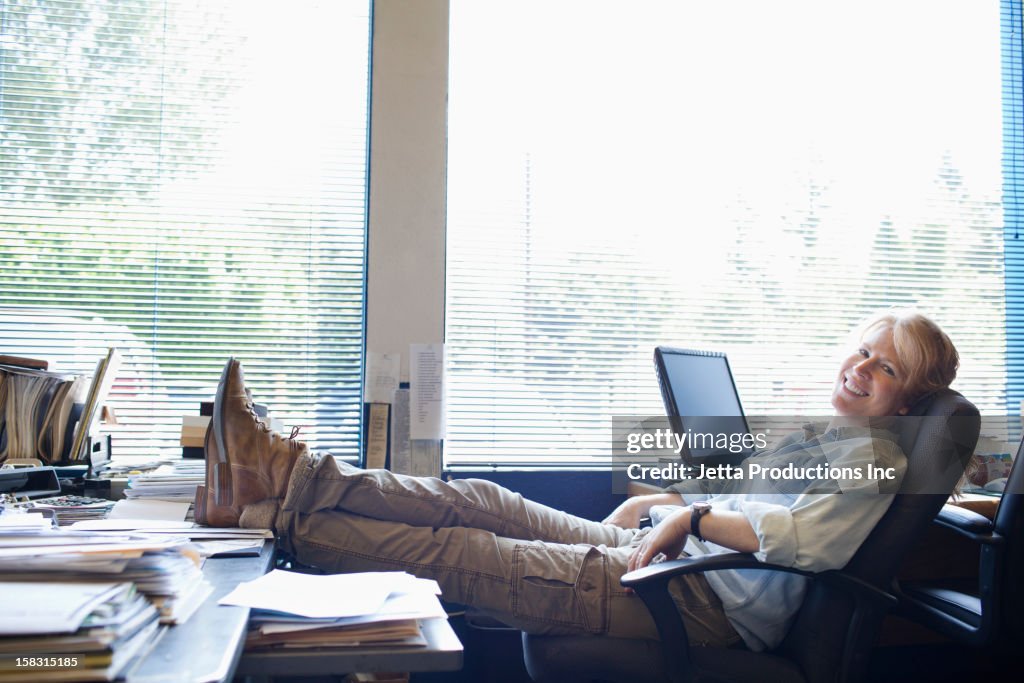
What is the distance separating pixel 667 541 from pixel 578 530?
0.43 meters

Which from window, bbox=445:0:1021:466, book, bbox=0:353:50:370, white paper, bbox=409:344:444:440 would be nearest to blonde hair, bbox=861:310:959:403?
window, bbox=445:0:1021:466

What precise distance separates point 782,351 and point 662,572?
178 centimetres

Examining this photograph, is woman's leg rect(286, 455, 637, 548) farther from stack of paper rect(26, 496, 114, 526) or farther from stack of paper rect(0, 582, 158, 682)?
stack of paper rect(0, 582, 158, 682)

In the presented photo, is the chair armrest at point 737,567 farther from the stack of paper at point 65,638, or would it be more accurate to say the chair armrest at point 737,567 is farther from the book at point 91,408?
the book at point 91,408

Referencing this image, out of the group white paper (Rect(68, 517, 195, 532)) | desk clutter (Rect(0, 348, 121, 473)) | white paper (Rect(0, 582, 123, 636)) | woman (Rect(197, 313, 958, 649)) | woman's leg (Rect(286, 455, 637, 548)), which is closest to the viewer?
white paper (Rect(0, 582, 123, 636))

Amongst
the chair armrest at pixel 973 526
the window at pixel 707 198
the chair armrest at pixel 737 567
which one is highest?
the window at pixel 707 198

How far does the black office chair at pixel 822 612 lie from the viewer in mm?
1452

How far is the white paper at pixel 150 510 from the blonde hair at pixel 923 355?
1783mm

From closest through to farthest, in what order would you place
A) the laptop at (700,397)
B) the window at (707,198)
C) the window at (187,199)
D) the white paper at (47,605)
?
the white paper at (47,605)
the laptop at (700,397)
the window at (187,199)
the window at (707,198)

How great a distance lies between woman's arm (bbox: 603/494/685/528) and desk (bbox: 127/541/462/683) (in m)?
1.28

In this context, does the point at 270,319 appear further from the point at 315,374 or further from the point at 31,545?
the point at 31,545

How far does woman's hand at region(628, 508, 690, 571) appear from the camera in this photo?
5.47 ft

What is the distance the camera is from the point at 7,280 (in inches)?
99.3

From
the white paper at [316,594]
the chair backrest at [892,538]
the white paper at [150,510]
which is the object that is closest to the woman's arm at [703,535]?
the chair backrest at [892,538]
